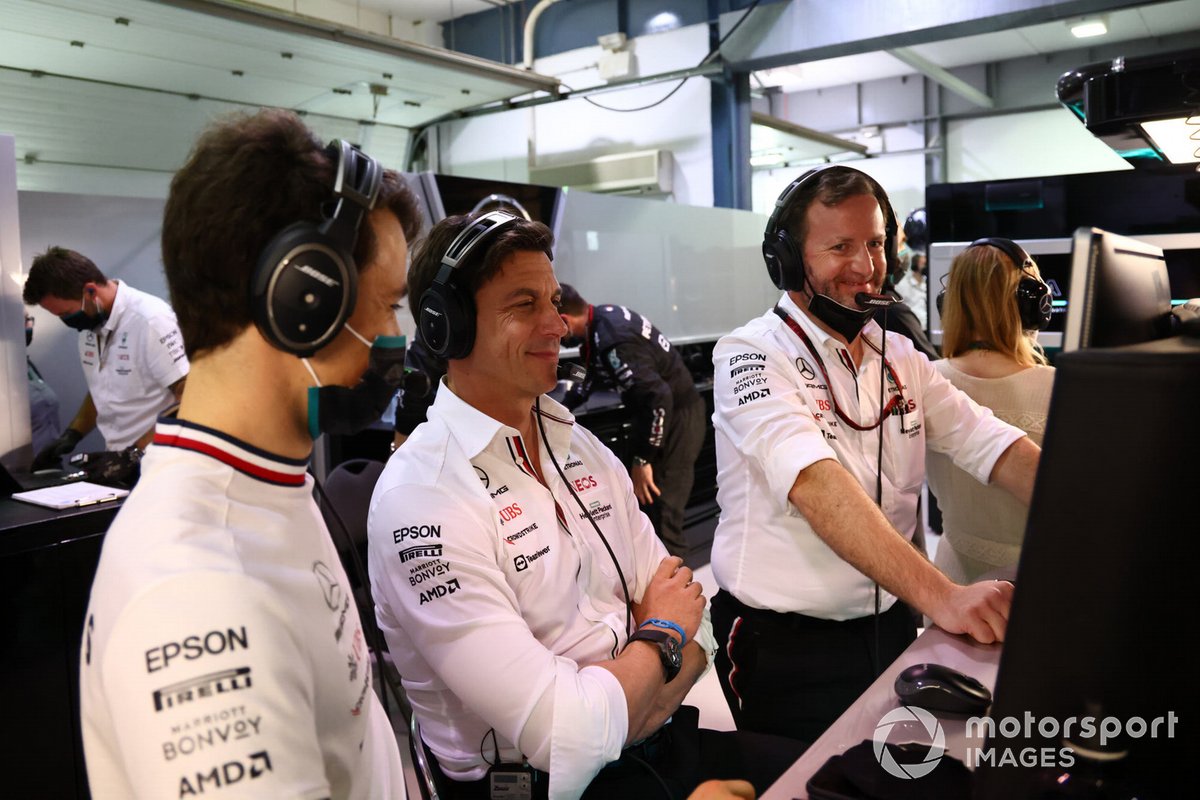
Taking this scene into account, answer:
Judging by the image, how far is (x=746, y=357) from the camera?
1673 mm

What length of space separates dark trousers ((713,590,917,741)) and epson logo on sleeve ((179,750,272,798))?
112 cm

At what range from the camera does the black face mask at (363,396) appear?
0.88m

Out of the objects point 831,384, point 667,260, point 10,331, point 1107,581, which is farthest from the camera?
point 667,260

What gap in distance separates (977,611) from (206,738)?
3.54ft

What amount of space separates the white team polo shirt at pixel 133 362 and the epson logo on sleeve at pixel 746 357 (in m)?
3.03

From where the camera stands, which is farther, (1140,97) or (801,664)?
(1140,97)

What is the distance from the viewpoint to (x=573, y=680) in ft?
3.83

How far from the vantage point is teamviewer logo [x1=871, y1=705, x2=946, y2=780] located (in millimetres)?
918

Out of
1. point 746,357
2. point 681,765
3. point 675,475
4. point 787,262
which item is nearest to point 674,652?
point 681,765

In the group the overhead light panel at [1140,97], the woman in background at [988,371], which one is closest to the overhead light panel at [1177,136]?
the overhead light panel at [1140,97]

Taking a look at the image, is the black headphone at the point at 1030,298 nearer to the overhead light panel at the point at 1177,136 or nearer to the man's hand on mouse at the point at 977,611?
the overhead light panel at the point at 1177,136

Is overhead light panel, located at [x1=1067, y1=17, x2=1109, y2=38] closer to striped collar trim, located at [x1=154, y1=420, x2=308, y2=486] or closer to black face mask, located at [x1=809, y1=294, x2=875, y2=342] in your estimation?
black face mask, located at [x1=809, y1=294, x2=875, y2=342]

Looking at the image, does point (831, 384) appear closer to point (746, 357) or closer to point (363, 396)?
point (746, 357)

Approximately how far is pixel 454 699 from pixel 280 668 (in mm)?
620
